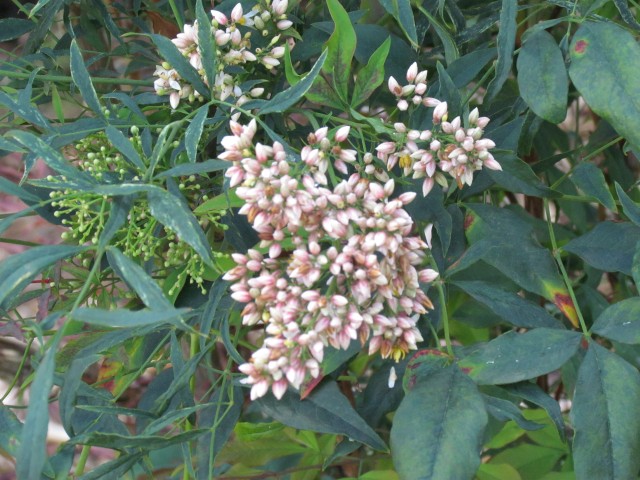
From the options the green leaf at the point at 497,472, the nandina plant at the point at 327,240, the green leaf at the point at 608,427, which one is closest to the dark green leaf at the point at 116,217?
the nandina plant at the point at 327,240

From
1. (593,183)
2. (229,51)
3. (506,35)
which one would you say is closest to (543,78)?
(506,35)

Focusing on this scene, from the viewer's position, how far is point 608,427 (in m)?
0.59

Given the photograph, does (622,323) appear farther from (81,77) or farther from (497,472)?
(81,77)

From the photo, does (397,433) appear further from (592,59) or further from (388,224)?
(592,59)

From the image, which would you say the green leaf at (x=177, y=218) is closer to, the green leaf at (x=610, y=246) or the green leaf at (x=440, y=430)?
the green leaf at (x=440, y=430)

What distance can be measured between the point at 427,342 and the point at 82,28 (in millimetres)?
509

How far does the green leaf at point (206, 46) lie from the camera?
603 mm

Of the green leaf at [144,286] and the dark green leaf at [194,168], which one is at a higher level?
the dark green leaf at [194,168]

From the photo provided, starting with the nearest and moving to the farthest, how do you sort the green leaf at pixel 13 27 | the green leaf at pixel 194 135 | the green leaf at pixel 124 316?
1. the green leaf at pixel 124 316
2. the green leaf at pixel 194 135
3. the green leaf at pixel 13 27

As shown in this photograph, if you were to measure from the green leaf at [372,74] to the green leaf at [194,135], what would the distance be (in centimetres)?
13

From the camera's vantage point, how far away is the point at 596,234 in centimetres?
73

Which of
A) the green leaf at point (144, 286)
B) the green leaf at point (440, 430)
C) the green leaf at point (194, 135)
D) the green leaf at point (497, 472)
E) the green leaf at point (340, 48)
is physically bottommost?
the green leaf at point (497, 472)

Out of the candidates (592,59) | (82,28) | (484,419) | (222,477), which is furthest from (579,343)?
(82,28)

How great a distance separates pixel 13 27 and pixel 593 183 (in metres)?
0.58
